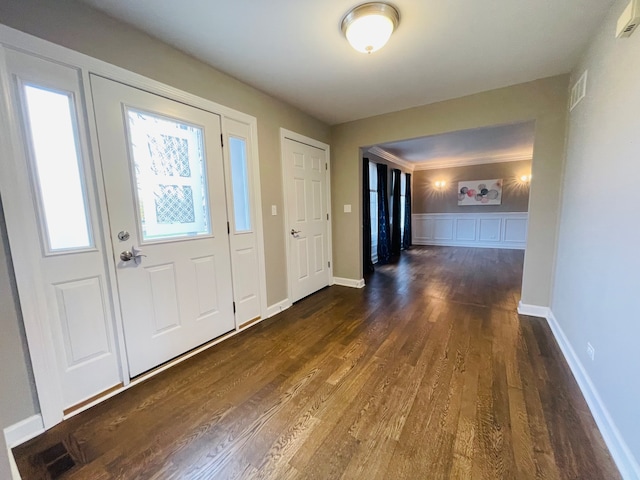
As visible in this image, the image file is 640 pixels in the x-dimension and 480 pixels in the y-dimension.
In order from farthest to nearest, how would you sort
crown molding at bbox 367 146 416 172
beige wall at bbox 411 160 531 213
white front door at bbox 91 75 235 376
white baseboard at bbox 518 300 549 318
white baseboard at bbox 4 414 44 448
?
1. beige wall at bbox 411 160 531 213
2. crown molding at bbox 367 146 416 172
3. white baseboard at bbox 518 300 549 318
4. white front door at bbox 91 75 235 376
5. white baseboard at bbox 4 414 44 448

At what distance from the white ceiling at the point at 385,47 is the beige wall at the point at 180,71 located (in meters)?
0.09

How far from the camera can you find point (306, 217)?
3.41 metres

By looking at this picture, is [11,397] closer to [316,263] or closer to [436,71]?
[316,263]

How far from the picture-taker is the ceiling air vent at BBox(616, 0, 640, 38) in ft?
3.92

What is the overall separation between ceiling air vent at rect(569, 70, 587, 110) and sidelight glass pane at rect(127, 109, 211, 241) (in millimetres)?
2988

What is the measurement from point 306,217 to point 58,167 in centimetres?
235

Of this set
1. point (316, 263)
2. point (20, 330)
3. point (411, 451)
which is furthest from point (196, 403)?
point (316, 263)

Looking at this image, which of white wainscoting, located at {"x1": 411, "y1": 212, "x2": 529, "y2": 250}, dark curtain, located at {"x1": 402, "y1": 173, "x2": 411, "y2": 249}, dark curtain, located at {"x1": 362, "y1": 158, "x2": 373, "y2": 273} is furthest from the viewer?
dark curtain, located at {"x1": 402, "y1": 173, "x2": 411, "y2": 249}

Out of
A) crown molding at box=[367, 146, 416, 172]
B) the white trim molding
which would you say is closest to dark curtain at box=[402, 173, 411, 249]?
crown molding at box=[367, 146, 416, 172]

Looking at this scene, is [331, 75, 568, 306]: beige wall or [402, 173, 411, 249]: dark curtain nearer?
[331, 75, 568, 306]: beige wall

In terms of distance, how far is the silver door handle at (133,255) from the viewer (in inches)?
67.1

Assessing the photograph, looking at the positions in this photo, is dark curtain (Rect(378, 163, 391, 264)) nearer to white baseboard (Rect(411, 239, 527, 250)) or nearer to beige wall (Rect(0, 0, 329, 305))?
beige wall (Rect(0, 0, 329, 305))

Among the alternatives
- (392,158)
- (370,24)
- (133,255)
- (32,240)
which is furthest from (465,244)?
(32,240)

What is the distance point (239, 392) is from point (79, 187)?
1588 millimetres
